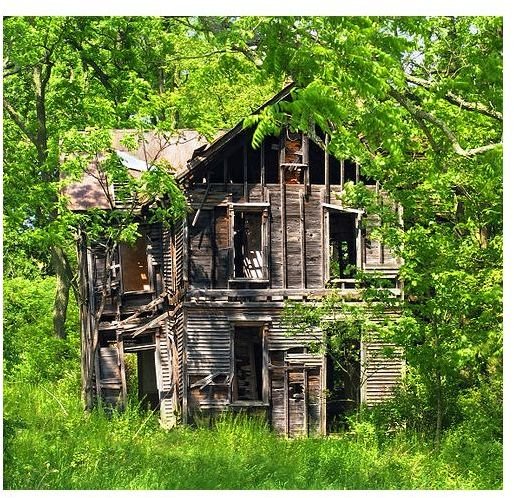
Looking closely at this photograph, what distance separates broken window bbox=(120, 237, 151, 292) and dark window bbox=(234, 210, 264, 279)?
2.08 m

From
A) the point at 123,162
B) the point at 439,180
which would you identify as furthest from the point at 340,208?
the point at 439,180

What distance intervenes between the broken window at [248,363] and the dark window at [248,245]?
2.66ft

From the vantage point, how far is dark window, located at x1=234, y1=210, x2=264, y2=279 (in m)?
15.1

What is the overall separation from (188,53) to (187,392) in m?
5.72

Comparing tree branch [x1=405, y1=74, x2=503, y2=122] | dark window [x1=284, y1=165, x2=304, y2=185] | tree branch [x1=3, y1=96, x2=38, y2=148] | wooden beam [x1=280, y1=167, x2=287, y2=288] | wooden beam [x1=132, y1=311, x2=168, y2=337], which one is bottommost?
wooden beam [x1=132, y1=311, x2=168, y2=337]

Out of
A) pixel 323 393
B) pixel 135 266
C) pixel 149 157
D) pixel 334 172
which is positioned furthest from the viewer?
pixel 135 266

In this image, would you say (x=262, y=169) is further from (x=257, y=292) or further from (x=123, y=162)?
(x=123, y=162)

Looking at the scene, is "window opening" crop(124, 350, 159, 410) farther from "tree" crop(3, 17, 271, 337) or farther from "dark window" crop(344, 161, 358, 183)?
"dark window" crop(344, 161, 358, 183)

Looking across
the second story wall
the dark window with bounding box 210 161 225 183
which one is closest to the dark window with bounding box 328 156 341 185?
the second story wall

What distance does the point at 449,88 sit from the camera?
827cm

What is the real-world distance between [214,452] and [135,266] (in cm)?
534

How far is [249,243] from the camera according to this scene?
1535 cm
